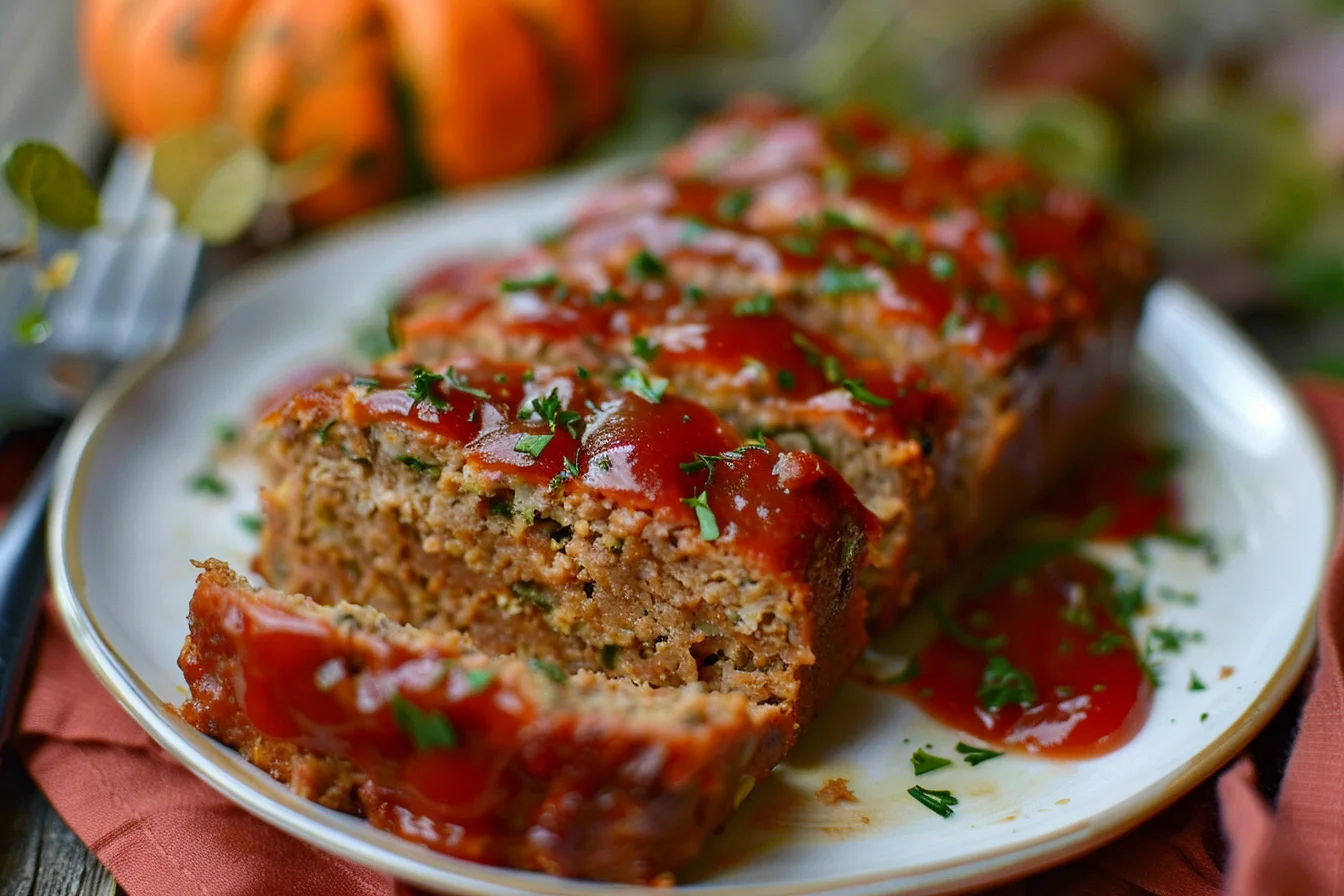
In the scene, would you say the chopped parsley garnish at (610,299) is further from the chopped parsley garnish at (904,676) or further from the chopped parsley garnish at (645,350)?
the chopped parsley garnish at (904,676)

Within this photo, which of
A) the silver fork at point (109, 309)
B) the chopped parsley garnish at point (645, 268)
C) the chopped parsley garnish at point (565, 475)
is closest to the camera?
the chopped parsley garnish at point (565, 475)

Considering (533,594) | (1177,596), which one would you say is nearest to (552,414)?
(533,594)

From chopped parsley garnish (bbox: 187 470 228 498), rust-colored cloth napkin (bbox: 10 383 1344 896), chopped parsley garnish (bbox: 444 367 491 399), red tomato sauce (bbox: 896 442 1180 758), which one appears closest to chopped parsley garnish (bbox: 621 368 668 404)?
chopped parsley garnish (bbox: 444 367 491 399)

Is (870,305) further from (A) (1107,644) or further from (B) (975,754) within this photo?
(B) (975,754)

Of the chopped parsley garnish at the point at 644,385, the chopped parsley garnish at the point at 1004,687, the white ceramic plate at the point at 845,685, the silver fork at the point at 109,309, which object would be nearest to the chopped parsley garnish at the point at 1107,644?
the white ceramic plate at the point at 845,685

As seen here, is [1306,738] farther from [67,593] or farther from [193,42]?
[193,42]

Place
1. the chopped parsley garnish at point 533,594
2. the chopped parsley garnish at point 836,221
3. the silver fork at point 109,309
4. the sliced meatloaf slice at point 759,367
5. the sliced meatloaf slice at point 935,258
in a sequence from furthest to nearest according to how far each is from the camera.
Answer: the silver fork at point 109,309 < the chopped parsley garnish at point 836,221 < the sliced meatloaf slice at point 935,258 < the sliced meatloaf slice at point 759,367 < the chopped parsley garnish at point 533,594
